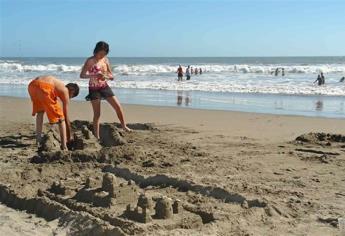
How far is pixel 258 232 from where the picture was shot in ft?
11.5

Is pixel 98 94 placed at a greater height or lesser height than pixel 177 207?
greater

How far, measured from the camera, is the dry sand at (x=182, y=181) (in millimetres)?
3617

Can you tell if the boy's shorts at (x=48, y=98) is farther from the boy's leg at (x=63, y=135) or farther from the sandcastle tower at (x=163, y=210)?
the sandcastle tower at (x=163, y=210)

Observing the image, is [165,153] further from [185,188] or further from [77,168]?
[185,188]

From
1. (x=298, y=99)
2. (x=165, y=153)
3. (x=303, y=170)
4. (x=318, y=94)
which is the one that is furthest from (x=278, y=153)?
(x=318, y=94)

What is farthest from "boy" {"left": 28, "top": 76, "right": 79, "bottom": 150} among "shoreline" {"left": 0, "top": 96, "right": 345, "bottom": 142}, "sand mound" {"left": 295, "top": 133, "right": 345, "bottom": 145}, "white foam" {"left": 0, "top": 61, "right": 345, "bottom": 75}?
"white foam" {"left": 0, "top": 61, "right": 345, "bottom": 75}

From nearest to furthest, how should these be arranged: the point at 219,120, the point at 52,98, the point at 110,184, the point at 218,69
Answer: the point at 110,184, the point at 52,98, the point at 219,120, the point at 218,69

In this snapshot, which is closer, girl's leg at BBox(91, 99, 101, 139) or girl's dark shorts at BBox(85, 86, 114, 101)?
girl's leg at BBox(91, 99, 101, 139)

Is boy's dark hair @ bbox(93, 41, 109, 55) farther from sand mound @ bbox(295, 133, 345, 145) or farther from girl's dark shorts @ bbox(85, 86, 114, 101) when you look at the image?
sand mound @ bbox(295, 133, 345, 145)

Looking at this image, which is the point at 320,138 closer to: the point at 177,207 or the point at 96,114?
the point at 96,114

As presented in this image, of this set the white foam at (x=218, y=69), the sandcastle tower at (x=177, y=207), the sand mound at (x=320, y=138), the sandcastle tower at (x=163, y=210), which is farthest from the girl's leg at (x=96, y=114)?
the white foam at (x=218, y=69)

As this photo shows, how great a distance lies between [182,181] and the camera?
15.7ft

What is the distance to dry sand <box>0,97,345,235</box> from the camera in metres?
3.62

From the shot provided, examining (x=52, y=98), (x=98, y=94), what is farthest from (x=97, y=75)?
(x=52, y=98)
